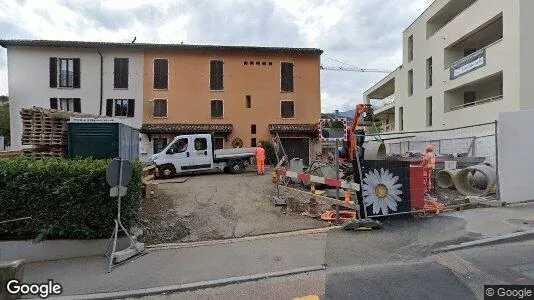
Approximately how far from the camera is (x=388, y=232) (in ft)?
24.3

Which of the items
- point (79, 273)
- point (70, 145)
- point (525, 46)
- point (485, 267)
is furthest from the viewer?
point (525, 46)

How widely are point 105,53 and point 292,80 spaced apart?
50.5 feet

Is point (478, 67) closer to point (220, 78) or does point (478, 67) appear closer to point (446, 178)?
point (446, 178)

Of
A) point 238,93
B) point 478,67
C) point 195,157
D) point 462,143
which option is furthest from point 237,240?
point 238,93

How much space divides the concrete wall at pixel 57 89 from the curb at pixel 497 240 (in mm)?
27114

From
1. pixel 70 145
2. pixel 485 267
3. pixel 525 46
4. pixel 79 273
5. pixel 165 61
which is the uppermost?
pixel 165 61

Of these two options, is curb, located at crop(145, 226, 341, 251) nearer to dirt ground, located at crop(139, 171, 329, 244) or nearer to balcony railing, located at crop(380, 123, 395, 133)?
dirt ground, located at crop(139, 171, 329, 244)

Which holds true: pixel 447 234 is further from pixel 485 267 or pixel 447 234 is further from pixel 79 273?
pixel 79 273

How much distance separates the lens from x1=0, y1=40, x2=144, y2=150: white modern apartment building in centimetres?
2923

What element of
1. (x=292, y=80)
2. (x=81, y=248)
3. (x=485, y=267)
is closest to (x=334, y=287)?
(x=485, y=267)

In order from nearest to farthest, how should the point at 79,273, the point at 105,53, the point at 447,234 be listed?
the point at 79,273 < the point at 447,234 < the point at 105,53

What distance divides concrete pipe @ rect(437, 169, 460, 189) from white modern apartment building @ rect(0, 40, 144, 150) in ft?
76.5

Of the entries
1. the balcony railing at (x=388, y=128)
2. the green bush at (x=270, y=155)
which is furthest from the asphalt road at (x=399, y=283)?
the balcony railing at (x=388, y=128)

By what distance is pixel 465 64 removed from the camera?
22.5 metres
